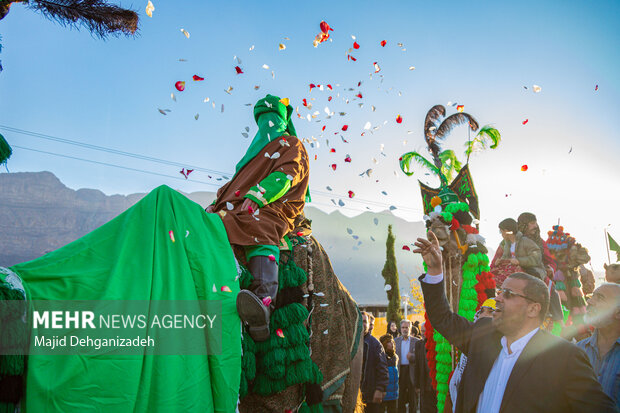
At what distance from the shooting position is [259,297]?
132 inches

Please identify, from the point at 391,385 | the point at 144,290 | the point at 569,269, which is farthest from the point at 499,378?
the point at 569,269

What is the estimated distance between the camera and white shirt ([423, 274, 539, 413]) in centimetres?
281

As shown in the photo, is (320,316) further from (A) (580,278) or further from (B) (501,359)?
(A) (580,278)

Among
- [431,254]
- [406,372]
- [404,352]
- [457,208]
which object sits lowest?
[406,372]

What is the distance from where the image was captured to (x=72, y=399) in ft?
7.67

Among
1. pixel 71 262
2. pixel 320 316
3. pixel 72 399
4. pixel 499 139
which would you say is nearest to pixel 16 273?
pixel 71 262

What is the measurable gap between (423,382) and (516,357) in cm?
568

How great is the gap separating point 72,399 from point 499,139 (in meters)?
5.72

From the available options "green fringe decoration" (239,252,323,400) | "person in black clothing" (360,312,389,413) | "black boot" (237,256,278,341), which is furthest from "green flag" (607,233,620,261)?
"black boot" (237,256,278,341)

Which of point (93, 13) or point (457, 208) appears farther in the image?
point (457, 208)

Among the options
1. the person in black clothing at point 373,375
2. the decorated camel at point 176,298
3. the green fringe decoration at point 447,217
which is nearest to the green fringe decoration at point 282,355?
the decorated camel at point 176,298

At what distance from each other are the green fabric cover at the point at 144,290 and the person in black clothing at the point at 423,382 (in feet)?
15.7

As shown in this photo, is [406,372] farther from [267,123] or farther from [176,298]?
[176,298]

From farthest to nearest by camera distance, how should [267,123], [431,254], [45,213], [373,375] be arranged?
1. [45,213]
2. [373,375]
3. [267,123]
4. [431,254]
